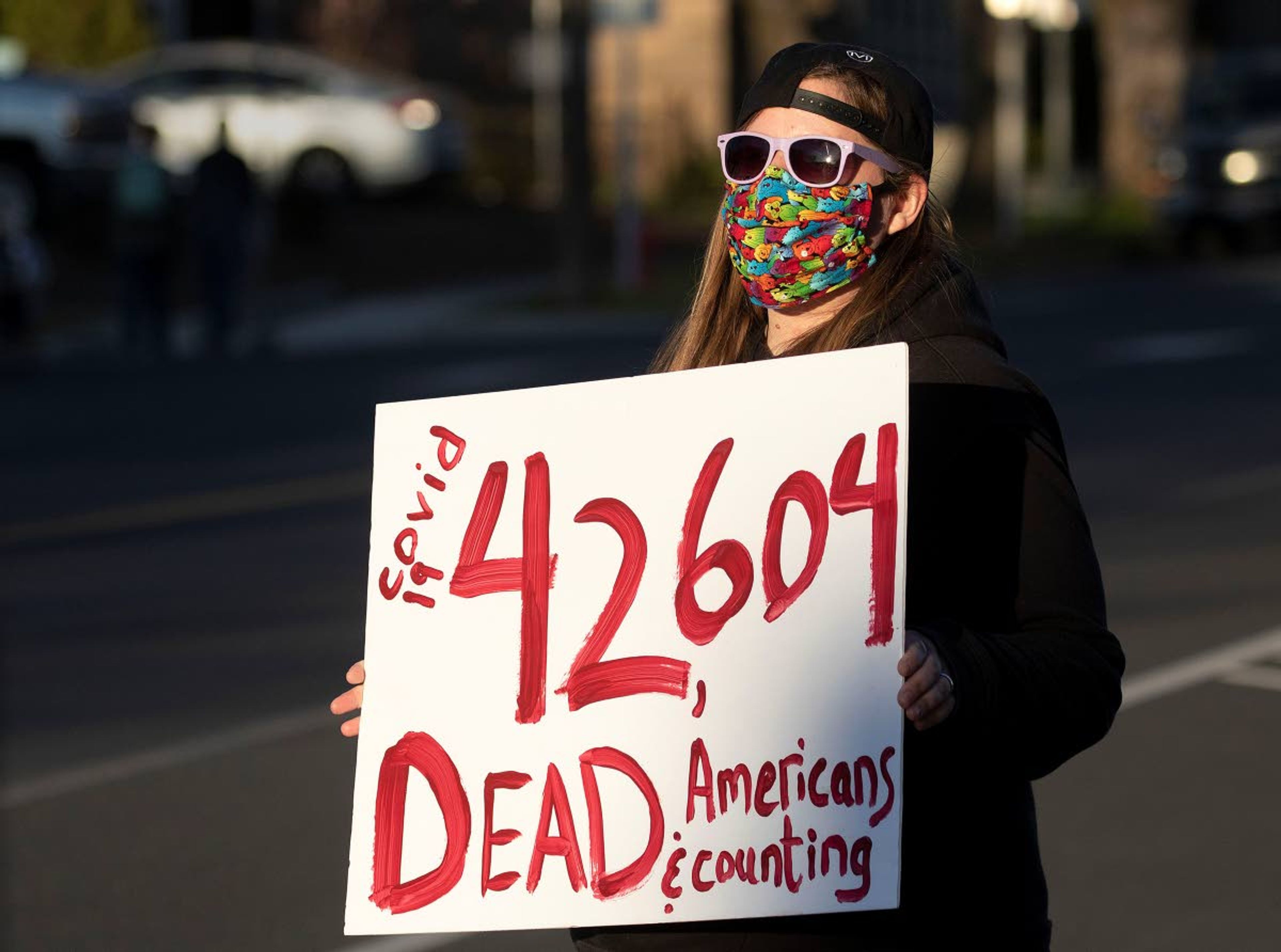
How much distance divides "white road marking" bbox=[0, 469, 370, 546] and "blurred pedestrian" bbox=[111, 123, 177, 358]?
814 cm

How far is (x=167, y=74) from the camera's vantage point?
87.4 feet

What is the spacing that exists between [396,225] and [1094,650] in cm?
2706

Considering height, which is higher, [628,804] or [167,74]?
[167,74]

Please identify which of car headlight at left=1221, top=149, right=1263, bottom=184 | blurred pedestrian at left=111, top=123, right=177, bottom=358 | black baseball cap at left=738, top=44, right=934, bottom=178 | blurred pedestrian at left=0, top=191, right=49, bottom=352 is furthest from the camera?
car headlight at left=1221, top=149, right=1263, bottom=184

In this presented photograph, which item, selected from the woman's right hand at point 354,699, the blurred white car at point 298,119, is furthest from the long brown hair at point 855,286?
the blurred white car at point 298,119

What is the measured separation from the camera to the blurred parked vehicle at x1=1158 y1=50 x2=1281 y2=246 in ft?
102

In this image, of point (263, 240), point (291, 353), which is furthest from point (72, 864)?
point (263, 240)

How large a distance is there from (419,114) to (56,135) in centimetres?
414

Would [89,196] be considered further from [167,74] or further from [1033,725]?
[1033,725]

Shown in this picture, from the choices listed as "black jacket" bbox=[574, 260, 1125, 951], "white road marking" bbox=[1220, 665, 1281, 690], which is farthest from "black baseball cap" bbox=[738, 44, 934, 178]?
"white road marking" bbox=[1220, 665, 1281, 690]

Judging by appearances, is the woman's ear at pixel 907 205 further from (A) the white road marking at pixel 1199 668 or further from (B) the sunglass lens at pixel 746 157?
(A) the white road marking at pixel 1199 668

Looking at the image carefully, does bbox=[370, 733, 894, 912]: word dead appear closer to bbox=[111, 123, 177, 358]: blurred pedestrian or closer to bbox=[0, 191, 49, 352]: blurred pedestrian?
bbox=[0, 191, 49, 352]: blurred pedestrian

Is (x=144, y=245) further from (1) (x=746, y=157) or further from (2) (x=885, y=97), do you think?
(2) (x=885, y=97)

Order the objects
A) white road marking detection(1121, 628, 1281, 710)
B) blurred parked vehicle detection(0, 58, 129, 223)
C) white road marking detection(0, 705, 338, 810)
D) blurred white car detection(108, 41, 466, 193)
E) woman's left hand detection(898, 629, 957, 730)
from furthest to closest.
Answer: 1. blurred white car detection(108, 41, 466, 193)
2. blurred parked vehicle detection(0, 58, 129, 223)
3. white road marking detection(1121, 628, 1281, 710)
4. white road marking detection(0, 705, 338, 810)
5. woman's left hand detection(898, 629, 957, 730)
